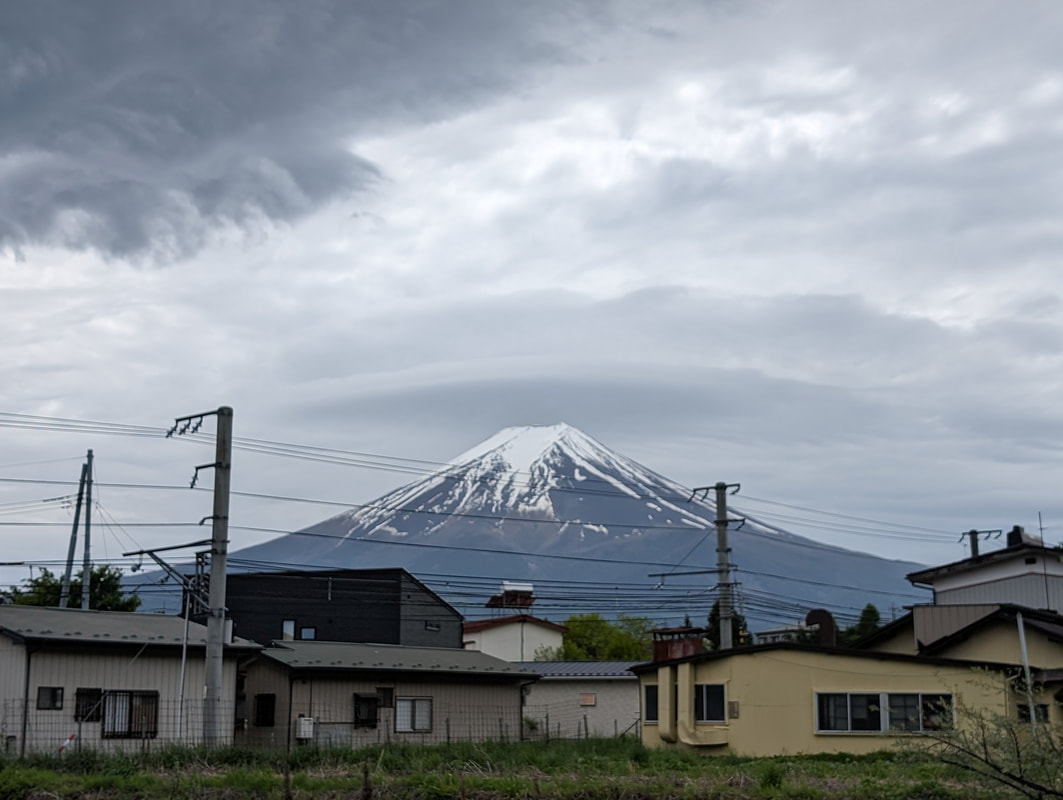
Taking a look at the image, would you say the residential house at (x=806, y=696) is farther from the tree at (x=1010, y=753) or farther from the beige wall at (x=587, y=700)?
the tree at (x=1010, y=753)

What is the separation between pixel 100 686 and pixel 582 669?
24.9 m

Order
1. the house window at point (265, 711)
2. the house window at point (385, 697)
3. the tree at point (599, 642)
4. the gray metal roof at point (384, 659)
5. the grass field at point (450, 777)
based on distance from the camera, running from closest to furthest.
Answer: the grass field at point (450, 777)
the house window at point (265, 711)
the gray metal roof at point (384, 659)
the house window at point (385, 697)
the tree at point (599, 642)

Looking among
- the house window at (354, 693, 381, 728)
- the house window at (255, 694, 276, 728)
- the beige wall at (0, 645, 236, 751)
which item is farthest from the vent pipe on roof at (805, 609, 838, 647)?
the beige wall at (0, 645, 236, 751)

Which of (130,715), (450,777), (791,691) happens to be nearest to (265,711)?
(130,715)

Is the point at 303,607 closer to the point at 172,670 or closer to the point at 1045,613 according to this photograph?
the point at 172,670

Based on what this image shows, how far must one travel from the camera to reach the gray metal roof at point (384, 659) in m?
36.2

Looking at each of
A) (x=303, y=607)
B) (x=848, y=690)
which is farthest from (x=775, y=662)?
(x=303, y=607)

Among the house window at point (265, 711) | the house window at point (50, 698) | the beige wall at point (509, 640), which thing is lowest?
the house window at point (265, 711)

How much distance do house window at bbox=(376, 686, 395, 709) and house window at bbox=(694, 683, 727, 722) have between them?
30.8 ft

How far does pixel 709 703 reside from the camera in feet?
109

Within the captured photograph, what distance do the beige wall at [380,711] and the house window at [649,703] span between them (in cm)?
422

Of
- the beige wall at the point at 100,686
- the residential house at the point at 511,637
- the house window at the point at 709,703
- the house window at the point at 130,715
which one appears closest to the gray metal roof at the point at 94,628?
the beige wall at the point at 100,686

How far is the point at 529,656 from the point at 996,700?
46.7 m

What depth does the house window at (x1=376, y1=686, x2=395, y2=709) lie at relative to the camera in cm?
3691
